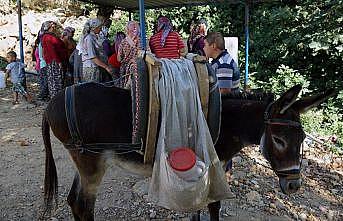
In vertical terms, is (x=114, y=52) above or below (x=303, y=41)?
below

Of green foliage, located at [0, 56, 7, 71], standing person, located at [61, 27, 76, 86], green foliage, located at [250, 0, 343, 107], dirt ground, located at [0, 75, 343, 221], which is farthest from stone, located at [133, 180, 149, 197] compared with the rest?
green foliage, located at [0, 56, 7, 71]

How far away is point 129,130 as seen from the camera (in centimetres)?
268

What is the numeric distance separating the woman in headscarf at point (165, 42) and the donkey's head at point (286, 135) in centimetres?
266

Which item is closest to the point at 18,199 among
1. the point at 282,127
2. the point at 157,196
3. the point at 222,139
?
the point at 157,196

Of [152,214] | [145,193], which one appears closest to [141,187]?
[145,193]

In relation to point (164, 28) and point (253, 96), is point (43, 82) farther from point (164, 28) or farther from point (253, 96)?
point (253, 96)

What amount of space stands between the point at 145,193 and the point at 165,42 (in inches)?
82.8

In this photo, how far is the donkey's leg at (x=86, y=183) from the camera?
2.75 m

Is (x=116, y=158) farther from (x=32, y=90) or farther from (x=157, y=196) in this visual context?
(x=32, y=90)

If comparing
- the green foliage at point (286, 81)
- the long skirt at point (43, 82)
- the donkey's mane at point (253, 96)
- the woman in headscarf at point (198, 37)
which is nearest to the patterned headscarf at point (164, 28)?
the woman in headscarf at point (198, 37)

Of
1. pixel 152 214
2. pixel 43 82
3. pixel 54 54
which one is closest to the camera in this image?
pixel 152 214

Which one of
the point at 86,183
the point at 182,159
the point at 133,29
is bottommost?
the point at 86,183

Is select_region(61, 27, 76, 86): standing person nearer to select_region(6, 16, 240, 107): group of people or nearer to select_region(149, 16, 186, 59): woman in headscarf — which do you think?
select_region(6, 16, 240, 107): group of people

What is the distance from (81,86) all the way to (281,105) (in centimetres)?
145
